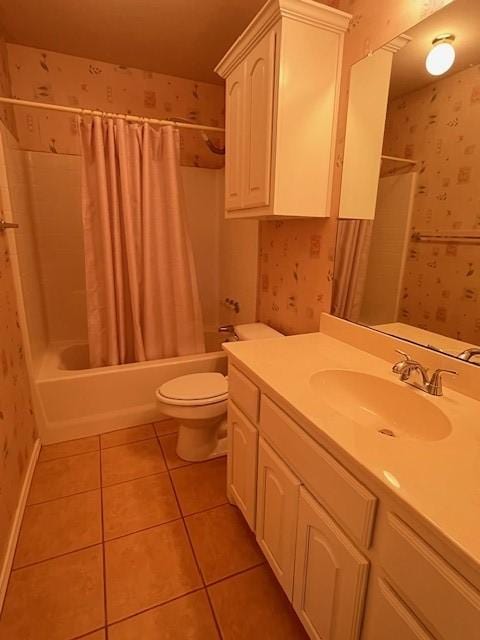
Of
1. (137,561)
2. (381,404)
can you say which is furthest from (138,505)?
(381,404)

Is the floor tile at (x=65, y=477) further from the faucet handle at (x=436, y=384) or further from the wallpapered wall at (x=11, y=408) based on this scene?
the faucet handle at (x=436, y=384)

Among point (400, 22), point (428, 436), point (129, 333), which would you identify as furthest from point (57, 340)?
point (400, 22)

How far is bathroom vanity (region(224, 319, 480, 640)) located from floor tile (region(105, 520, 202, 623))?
311 millimetres

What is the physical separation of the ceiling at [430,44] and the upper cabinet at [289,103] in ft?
0.93

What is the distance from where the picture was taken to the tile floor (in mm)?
1066

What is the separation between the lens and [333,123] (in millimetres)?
1393

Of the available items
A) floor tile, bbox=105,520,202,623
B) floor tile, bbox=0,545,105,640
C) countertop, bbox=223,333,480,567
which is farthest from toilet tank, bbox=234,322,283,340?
floor tile, bbox=0,545,105,640

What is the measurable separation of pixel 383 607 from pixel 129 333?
1.89 m

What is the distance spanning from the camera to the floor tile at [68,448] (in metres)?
1.83

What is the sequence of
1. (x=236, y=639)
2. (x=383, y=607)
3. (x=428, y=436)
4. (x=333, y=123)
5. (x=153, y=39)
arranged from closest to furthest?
(x=383, y=607) → (x=428, y=436) → (x=236, y=639) → (x=333, y=123) → (x=153, y=39)

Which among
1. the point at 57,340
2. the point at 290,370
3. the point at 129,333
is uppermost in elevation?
the point at 290,370

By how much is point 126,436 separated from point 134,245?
1175 mm

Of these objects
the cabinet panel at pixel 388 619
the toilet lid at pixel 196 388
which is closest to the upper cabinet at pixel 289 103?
the toilet lid at pixel 196 388

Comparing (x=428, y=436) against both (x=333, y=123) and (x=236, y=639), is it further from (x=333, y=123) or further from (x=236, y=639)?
(x=333, y=123)
